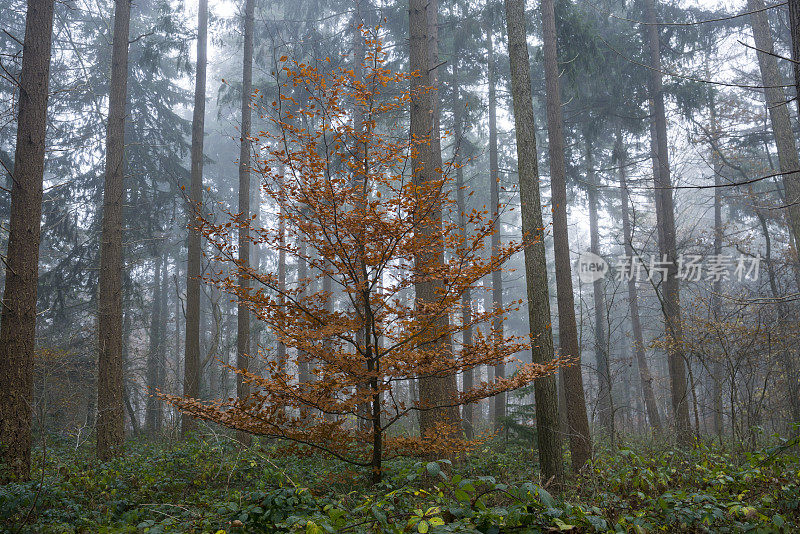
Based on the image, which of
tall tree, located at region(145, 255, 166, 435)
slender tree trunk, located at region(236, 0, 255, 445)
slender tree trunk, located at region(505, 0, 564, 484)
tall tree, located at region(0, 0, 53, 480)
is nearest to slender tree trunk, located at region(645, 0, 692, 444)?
slender tree trunk, located at region(505, 0, 564, 484)

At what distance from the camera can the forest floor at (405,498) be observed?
117 inches

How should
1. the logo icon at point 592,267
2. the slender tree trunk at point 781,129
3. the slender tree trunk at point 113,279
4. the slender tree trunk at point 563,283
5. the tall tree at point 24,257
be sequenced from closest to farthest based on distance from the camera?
the tall tree at point 24,257 → the slender tree trunk at point 113,279 → the slender tree trunk at point 563,283 → the slender tree trunk at point 781,129 → the logo icon at point 592,267

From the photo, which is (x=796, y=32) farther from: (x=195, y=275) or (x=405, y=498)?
(x=195, y=275)

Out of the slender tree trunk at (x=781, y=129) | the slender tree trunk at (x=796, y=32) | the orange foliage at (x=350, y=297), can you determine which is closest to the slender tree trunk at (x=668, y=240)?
the slender tree trunk at (x=781, y=129)

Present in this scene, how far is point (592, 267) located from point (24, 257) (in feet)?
62.3

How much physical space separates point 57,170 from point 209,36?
26.1 feet

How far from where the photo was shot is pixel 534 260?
6.93 metres

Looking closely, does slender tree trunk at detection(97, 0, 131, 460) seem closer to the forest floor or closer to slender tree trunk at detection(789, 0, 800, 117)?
the forest floor

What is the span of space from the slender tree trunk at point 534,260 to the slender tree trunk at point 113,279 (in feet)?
22.3

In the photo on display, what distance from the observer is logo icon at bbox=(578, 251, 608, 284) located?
19766 mm

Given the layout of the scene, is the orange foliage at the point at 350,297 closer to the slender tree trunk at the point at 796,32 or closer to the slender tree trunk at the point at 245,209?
the slender tree trunk at the point at 796,32

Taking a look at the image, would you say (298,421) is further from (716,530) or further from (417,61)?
(417,61)

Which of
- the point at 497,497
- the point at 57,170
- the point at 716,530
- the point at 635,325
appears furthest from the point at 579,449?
the point at 57,170

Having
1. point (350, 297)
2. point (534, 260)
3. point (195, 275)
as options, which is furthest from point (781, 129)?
point (195, 275)
